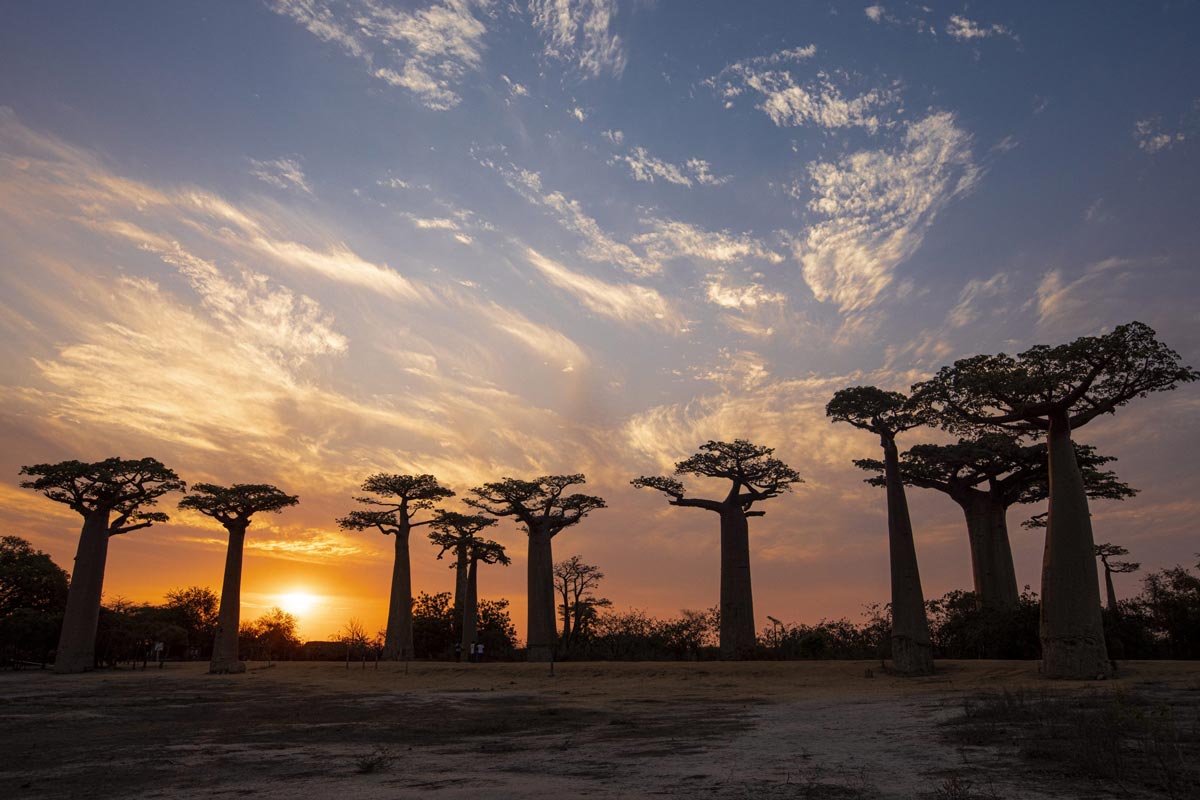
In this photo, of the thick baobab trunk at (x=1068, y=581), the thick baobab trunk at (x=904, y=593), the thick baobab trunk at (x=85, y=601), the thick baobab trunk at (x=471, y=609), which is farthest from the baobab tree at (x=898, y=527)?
the thick baobab trunk at (x=85, y=601)

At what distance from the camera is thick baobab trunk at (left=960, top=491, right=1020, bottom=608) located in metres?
34.2

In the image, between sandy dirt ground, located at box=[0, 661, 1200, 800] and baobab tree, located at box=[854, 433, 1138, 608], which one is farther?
baobab tree, located at box=[854, 433, 1138, 608]

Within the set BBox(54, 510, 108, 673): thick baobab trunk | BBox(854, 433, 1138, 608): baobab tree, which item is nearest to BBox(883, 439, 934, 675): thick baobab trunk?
BBox(854, 433, 1138, 608): baobab tree

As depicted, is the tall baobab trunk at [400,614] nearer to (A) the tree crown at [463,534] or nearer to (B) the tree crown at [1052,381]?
(A) the tree crown at [463,534]

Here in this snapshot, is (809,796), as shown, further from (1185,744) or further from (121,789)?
(121,789)

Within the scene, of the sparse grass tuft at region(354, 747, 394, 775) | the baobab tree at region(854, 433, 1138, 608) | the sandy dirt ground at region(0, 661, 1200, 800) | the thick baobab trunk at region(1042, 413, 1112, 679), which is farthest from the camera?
the baobab tree at region(854, 433, 1138, 608)

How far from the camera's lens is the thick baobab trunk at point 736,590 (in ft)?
110

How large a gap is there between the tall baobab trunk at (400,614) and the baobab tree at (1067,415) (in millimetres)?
32630

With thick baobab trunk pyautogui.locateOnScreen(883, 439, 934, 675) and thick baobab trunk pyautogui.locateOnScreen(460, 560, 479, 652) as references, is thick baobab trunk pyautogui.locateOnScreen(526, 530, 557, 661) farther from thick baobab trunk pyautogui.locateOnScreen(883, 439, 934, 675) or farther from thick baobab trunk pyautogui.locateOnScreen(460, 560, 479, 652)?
thick baobab trunk pyautogui.locateOnScreen(883, 439, 934, 675)

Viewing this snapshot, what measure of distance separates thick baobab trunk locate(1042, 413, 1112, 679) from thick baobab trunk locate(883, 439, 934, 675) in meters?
3.94

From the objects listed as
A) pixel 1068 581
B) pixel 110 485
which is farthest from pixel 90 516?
pixel 1068 581

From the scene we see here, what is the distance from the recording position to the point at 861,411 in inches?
970

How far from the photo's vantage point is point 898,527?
24.2 meters

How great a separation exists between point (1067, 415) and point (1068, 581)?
4.48 metres
